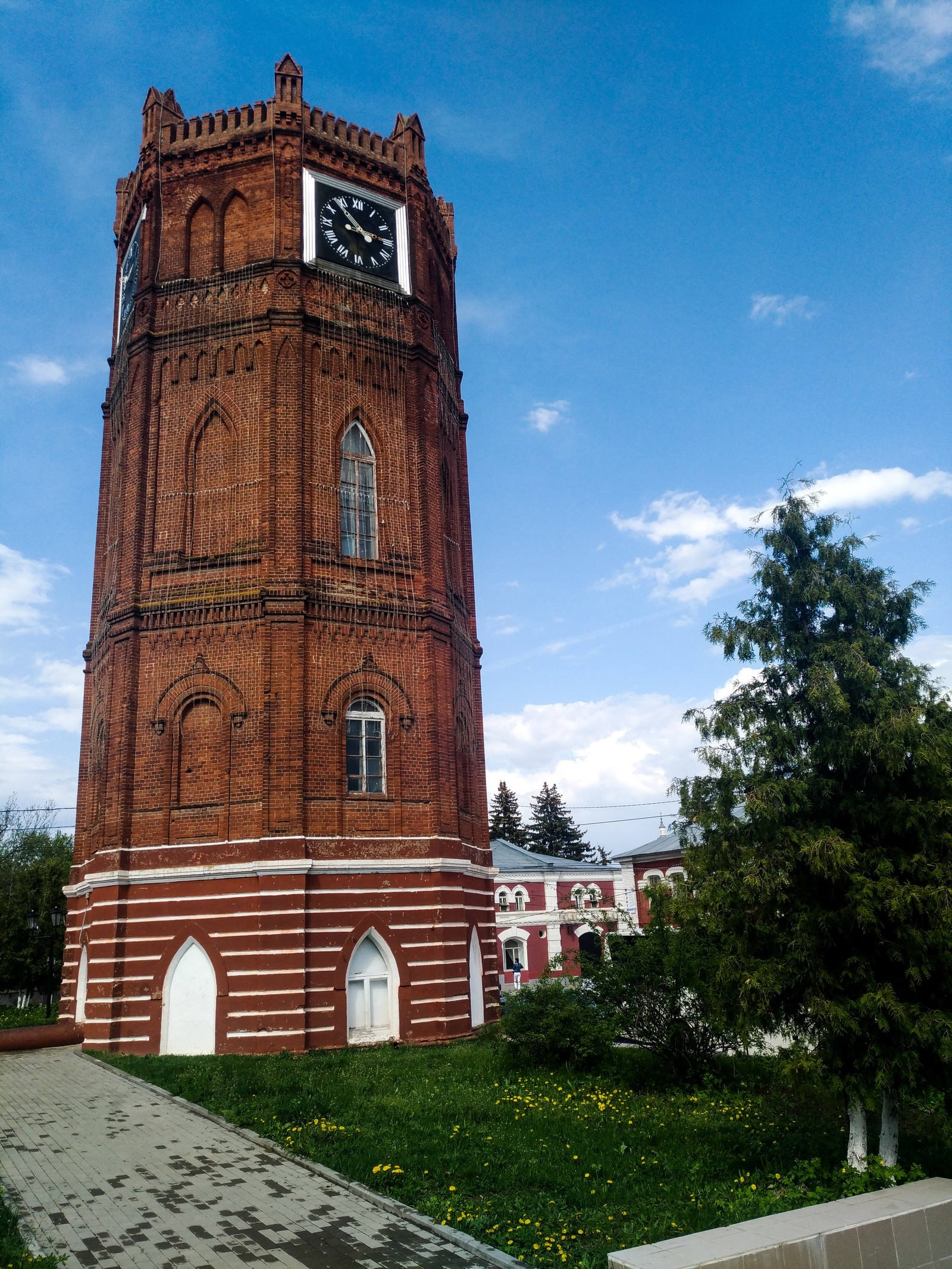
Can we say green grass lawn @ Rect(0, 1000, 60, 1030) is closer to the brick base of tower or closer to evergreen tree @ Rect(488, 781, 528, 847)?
the brick base of tower

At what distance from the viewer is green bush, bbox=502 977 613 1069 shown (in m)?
14.6

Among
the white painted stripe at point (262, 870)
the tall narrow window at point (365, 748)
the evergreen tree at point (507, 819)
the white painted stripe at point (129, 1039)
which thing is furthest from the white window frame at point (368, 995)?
the evergreen tree at point (507, 819)

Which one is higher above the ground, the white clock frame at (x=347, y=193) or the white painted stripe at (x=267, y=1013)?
the white clock frame at (x=347, y=193)

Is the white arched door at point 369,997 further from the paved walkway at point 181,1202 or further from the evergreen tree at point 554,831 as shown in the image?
the evergreen tree at point 554,831

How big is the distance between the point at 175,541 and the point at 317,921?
859 cm

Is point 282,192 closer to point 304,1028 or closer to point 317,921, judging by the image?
point 317,921

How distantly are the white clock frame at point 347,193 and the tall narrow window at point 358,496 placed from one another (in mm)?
4156

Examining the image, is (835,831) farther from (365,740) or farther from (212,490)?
(212,490)

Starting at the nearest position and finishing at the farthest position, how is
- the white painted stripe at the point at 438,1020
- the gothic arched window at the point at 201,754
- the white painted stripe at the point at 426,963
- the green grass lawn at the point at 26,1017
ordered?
the white painted stripe at the point at 438,1020 < the white painted stripe at the point at 426,963 < the gothic arched window at the point at 201,754 < the green grass lawn at the point at 26,1017

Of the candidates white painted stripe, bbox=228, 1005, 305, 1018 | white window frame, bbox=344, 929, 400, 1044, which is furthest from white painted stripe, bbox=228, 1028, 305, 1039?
white window frame, bbox=344, 929, 400, 1044

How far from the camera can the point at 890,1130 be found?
9.23 meters

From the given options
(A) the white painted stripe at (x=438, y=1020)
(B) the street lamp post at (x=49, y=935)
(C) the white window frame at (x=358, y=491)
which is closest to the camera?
(A) the white painted stripe at (x=438, y=1020)

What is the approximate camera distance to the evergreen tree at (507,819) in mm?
65188

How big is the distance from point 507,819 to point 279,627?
48.0 meters
